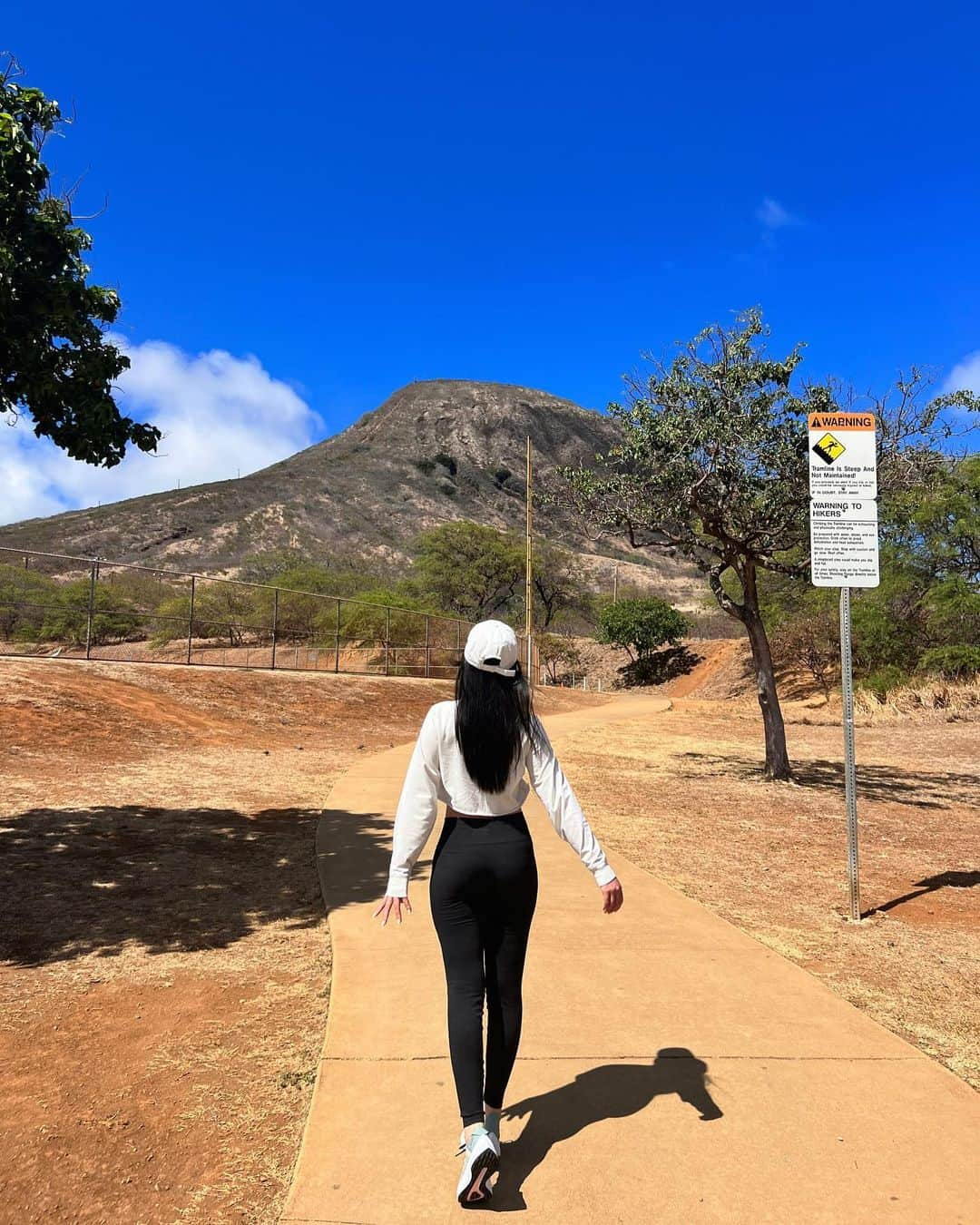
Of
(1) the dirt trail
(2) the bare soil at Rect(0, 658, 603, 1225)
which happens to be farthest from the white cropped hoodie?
(1) the dirt trail

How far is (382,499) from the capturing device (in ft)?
294

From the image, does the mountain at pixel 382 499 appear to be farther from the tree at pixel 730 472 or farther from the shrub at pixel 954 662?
the shrub at pixel 954 662

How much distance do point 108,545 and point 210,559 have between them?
9142 mm

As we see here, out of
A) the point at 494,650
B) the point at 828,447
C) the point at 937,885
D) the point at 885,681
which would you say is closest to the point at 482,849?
the point at 494,650

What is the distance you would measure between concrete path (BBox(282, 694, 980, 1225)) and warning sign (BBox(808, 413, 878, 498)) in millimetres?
3156

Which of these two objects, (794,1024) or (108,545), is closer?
(794,1024)

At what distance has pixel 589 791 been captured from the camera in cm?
1126

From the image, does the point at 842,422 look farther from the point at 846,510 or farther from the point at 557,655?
the point at 557,655

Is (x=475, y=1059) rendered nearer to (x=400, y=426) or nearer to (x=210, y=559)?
(x=210, y=559)

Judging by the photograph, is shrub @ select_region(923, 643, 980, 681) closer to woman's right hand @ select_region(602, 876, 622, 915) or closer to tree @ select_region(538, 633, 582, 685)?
woman's right hand @ select_region(602, 876, 622, 915)

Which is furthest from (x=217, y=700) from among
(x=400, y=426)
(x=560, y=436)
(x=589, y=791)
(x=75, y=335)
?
(x=560, y=436)

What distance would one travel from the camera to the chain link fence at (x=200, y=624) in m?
22.0

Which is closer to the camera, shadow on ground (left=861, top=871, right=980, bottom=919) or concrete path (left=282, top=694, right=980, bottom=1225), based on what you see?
concrete path (left=282, top=694, right=980, bottom=1225)

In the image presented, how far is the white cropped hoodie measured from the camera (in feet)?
9.36
